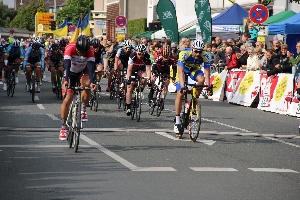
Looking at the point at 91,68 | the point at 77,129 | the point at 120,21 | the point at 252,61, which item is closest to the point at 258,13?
the point at 252,61

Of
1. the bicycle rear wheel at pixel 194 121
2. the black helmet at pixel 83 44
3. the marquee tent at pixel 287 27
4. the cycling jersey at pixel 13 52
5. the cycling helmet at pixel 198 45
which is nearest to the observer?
the black helmet at pixel 83 44

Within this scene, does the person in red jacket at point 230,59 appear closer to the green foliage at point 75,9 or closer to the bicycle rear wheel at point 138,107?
the bicycle rear wheel at point 138,107

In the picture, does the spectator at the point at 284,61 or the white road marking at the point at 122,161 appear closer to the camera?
the white road marking at the point at 122,161

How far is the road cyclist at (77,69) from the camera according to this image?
1373 centimetres

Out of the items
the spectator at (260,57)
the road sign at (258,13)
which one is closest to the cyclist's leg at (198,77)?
the spectator at (260,57)

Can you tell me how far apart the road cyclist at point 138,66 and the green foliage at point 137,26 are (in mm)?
53081

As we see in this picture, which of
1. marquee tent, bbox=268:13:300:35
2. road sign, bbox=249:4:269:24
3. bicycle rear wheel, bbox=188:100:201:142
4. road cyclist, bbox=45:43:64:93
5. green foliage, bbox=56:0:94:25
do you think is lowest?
bicycle rear wheel, bbox=188:100:201:142

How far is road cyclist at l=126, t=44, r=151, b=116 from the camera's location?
20.3 m

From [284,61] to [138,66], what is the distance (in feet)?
16.0

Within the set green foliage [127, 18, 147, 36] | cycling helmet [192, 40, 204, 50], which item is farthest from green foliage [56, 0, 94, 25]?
cycling helmet [192, 40, 204, 50]

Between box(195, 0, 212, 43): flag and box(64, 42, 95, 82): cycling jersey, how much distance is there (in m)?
17.2

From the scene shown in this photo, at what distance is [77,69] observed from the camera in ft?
47.6

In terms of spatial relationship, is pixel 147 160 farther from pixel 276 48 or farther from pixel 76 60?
pixel 276 48

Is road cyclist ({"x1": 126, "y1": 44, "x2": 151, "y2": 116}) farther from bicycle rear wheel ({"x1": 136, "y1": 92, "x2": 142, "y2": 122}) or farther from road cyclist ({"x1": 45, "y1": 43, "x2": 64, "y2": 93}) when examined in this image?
road cyclist ({"x1": 45, "y1": 43, "x2": 64, "y2": 93})
